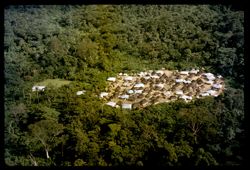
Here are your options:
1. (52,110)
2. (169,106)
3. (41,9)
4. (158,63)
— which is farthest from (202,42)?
(41,9)

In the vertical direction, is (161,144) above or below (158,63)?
below

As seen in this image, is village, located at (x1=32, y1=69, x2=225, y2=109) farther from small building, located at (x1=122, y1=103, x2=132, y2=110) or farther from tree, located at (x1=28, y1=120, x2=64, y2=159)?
tree, located at (x1=28, y1=120, x2=64, y2=159)

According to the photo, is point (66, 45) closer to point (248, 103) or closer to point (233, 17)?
point (233, 17)

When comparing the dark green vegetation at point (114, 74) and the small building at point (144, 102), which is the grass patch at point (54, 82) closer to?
the dark green vegetation at point (114, 74)

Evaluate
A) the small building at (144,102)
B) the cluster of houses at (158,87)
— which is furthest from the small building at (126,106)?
the small building at (144,102)

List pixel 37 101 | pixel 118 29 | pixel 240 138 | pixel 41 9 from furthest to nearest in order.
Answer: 1. pixel 41 9
2. pixel 118 29
3. pixel 37 101
4. pixel 240 138

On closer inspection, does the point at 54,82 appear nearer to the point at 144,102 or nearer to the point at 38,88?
the point at 38,88
